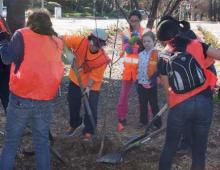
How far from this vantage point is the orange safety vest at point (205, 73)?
356 cm

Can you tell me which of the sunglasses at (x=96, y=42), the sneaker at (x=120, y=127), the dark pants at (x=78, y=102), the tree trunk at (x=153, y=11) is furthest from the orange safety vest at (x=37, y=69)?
the tree trunk at (x=153, y=11)

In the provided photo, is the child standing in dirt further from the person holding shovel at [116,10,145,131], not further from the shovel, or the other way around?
the shovel

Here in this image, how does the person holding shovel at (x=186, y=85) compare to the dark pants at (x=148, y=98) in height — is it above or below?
above

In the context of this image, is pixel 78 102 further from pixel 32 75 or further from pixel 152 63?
pixel 32 75

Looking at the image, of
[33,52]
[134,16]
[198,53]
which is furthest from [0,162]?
[134,16]

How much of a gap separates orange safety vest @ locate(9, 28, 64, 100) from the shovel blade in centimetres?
117

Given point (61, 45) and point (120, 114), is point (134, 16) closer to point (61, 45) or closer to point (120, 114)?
point (120, 114)

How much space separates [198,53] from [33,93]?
1303 mm

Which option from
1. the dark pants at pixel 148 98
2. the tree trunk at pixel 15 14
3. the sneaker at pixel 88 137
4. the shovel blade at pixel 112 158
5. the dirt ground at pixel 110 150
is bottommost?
the dirt ground at pixel 110 150

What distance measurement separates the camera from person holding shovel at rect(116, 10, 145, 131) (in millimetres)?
5566

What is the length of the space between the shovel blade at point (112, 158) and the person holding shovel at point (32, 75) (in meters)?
0.93

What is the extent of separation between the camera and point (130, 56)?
18.4 ft

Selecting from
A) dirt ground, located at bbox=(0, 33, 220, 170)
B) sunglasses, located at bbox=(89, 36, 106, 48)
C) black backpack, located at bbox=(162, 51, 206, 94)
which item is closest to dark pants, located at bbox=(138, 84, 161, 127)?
dirt ground, located at bbox=(0, 33, 220, 170)

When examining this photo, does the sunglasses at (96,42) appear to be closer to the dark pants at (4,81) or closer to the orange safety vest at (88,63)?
the orange safety vest at (88,63)
